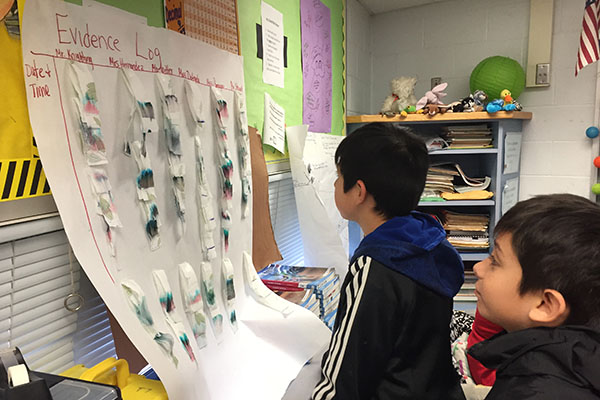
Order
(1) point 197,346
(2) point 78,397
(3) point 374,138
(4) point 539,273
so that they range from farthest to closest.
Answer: (3) point 374,138
(1) point 197,346
(4) point 539,273
(2) point 78,397

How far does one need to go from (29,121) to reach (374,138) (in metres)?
0.80

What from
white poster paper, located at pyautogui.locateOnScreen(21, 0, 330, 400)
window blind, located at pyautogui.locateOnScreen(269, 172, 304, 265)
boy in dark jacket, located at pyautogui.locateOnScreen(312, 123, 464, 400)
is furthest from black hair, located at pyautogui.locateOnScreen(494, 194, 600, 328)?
window blind, located at pyautogui.locateOnScreen(269, 172, 304, 265)

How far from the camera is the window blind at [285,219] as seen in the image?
1724 millimetres

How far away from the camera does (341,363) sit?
95cm

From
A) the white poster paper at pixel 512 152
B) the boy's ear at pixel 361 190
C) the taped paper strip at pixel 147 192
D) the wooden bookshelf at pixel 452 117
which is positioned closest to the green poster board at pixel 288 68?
the wooden bookshelf at pixel 452 117

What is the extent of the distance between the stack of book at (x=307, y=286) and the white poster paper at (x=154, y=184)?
0.12 meters

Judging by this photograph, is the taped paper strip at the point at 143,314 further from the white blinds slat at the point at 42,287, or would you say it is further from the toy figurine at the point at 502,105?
the toy figurine at the point at 502,105

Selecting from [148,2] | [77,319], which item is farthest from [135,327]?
[148,2]

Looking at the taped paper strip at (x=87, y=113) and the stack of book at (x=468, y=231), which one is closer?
the taped paper strip at (x=87, y=113)

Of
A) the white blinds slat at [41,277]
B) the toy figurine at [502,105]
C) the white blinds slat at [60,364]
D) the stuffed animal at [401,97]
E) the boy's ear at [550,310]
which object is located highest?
the stuffed animal at [401,97]

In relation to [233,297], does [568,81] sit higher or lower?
higher

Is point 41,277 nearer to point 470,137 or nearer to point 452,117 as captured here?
point 452,117

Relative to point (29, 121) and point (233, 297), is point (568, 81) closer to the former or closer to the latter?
point (233, 297)

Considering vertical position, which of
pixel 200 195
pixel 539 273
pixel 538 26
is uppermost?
pixel 538 26
